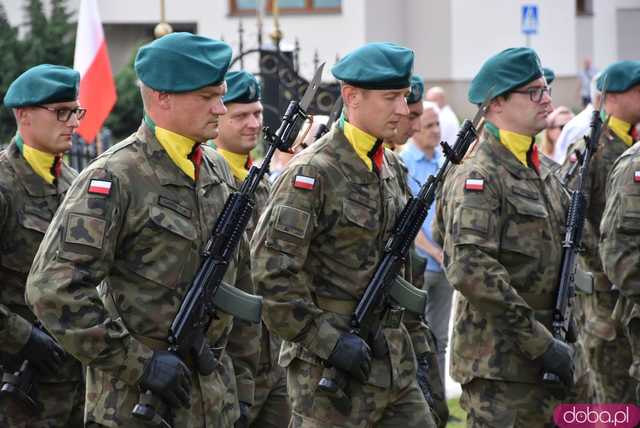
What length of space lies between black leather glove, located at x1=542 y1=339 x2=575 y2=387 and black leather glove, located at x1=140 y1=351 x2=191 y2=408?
190cm

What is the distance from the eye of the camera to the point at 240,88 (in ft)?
23.2

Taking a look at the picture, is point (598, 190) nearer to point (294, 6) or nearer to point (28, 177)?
point (28, 177)

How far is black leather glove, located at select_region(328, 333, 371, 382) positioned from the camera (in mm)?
5266

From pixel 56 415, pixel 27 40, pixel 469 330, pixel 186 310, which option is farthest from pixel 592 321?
pixel 27 40

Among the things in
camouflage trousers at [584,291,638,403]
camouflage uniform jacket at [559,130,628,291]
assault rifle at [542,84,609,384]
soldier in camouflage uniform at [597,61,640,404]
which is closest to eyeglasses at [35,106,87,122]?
assault rifle at [542,84,609,384]

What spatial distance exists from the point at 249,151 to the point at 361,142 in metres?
1.58

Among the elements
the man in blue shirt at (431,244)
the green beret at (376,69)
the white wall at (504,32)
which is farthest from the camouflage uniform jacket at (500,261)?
the white wall at (504,32)

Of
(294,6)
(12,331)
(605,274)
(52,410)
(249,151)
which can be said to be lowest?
(52,410)

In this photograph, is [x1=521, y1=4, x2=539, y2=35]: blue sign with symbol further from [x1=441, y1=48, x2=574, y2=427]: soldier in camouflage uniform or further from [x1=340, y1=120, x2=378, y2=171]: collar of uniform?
[x1=340, y1=120, x2=378, y2=171]: collar of uniform

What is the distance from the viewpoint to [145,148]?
474 centimetres

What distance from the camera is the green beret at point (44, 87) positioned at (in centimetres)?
614

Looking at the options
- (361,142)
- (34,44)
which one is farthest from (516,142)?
(34,44)

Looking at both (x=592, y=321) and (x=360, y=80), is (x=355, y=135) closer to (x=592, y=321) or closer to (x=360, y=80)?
(x=360, y=80)

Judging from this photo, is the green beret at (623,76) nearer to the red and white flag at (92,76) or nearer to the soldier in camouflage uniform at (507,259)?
the soldier in camouflage uniform at (507,259)
